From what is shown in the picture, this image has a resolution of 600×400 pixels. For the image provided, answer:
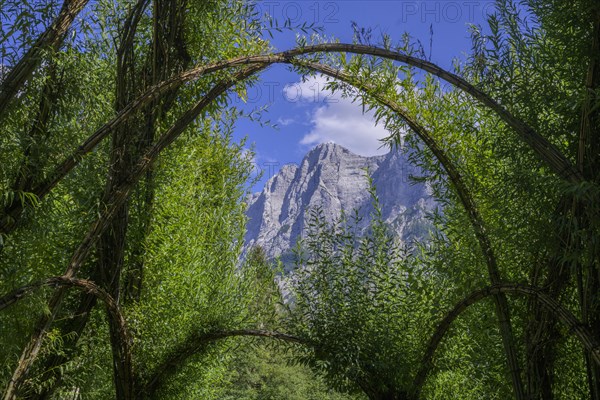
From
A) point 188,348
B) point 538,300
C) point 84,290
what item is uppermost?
point 538,300

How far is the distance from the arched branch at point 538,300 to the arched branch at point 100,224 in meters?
1.81

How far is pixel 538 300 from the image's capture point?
113 inches

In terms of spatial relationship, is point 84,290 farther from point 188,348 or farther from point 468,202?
point 468,202

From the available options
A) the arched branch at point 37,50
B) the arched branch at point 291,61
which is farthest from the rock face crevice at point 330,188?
the arched branch at point 37,50

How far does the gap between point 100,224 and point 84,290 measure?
0.57 m

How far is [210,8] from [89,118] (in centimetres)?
100

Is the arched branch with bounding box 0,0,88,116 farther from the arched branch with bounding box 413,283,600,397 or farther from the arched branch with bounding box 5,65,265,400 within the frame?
the arched branch with bounding box 413,283,600,397

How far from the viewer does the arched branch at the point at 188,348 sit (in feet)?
15.3

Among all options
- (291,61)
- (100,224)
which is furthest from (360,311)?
(100,224)

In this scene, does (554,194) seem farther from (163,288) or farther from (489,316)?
(163,288)

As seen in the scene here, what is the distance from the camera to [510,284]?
119 inches

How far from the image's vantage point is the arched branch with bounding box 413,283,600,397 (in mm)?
2480

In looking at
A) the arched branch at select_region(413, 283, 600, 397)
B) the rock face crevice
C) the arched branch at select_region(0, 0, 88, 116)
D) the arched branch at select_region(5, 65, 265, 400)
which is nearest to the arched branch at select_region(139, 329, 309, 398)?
the arched branch at select_region(413, 283, 600, 397)

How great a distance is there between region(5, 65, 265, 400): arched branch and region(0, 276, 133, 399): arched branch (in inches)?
1.1
